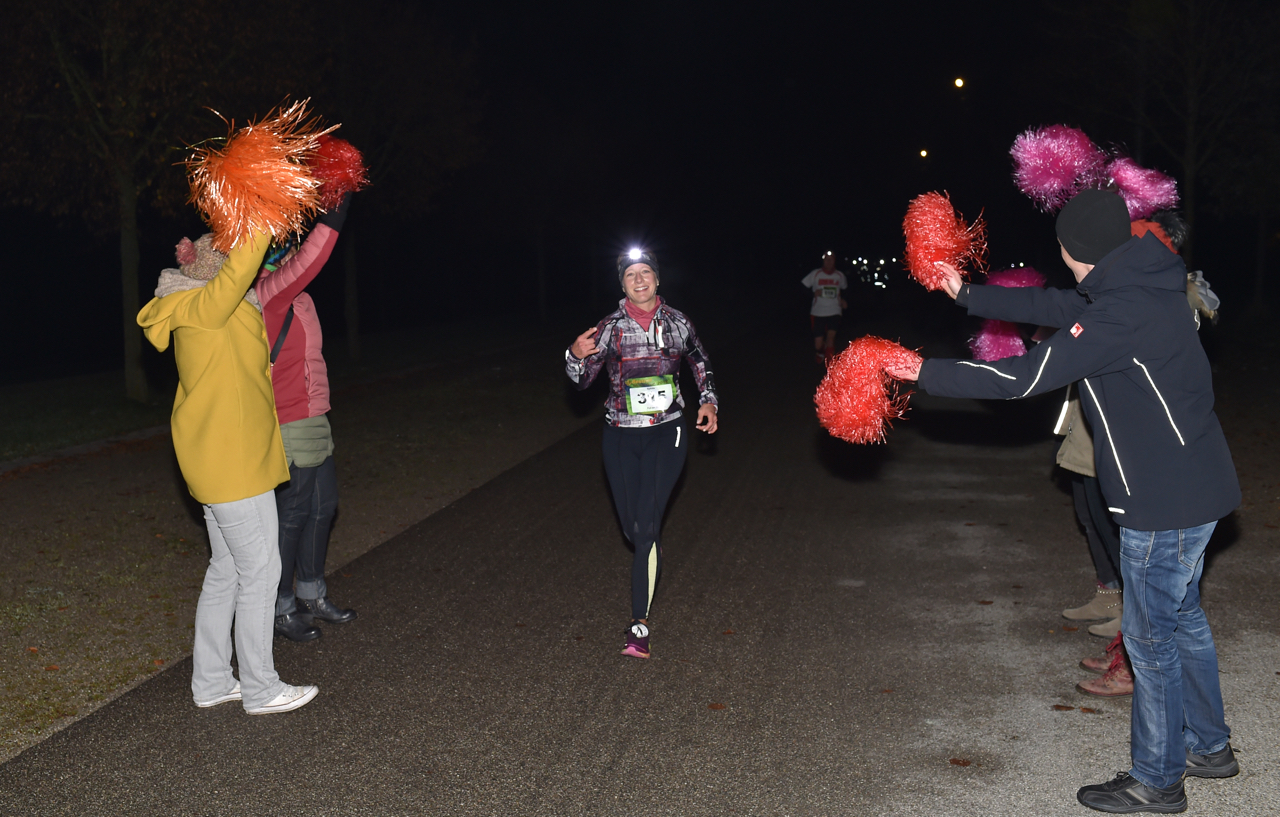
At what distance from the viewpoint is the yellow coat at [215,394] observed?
4.52 m

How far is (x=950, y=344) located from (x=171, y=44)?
18652mm

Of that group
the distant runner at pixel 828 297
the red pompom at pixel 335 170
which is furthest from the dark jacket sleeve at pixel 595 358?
the distant runner at pixel 828 297

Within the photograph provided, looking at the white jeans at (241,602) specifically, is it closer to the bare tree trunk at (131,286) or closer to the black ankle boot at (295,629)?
the black ankle boot at (295,629)

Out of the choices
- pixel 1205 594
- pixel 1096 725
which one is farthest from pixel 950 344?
pixel 1096 725

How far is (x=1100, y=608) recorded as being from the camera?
5.82 metres

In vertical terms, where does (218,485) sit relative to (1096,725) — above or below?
above

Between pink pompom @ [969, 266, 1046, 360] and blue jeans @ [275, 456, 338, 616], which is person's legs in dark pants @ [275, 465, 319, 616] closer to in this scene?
blue jeans @ [275, 456, 338, 616]

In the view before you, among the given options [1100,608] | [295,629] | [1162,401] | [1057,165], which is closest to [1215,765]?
[1162,401]

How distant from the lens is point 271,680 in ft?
15.8

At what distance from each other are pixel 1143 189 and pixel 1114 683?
8.16 feet

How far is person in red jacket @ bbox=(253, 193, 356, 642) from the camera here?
5297 mm

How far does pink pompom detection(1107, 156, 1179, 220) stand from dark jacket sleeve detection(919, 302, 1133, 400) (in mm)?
1993

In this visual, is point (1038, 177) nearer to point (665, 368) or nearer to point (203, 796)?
point (665, 368)

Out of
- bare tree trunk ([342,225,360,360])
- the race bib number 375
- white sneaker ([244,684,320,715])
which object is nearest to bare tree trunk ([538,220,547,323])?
bare tree trunk ([342,225,360,360])
